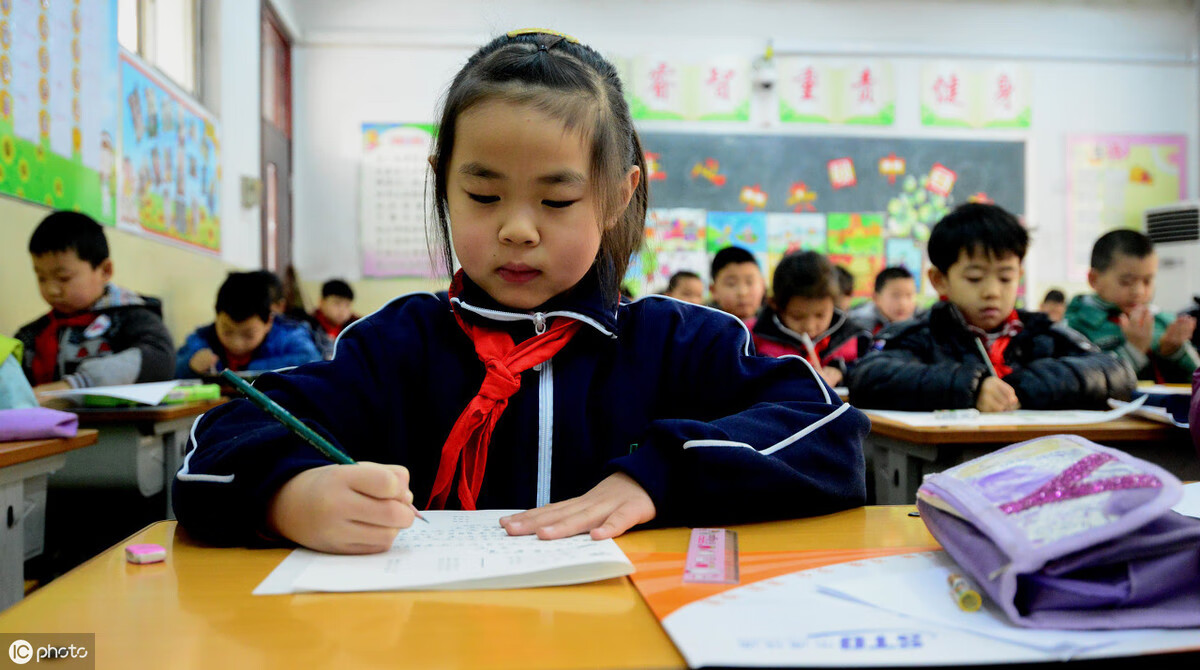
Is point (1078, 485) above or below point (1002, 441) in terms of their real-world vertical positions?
above

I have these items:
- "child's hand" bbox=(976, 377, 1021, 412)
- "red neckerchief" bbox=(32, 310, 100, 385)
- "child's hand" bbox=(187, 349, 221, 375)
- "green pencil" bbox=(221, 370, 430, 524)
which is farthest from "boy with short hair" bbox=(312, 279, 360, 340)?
"green pencil" bbox=(221, 370, 430, 524)

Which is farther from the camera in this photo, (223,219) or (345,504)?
(223,219)

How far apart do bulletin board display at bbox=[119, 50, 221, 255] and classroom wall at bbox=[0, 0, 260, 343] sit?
8cm

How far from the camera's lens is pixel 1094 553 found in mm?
484

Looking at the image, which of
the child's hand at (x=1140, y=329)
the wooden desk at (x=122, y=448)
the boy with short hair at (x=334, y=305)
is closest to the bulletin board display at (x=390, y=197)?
the boy with short hair at (x=334, y=305)

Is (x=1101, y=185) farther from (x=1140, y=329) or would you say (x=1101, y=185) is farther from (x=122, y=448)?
(x=122, y=448)

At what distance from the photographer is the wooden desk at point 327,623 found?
43cm

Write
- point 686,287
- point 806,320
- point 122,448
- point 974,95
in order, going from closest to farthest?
point 122,448, point 806,320, point 686,287, point 974,95

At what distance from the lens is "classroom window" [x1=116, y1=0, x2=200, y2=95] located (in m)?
3.14

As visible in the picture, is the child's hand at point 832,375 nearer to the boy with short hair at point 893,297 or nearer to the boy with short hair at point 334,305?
the boy with short hair at point 893,297

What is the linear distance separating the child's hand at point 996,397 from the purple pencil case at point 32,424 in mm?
1866

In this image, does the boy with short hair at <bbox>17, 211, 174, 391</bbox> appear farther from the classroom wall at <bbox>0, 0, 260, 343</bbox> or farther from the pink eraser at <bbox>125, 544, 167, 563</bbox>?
the pink eraser at <bbox>125, 544, 167, 563</bbox>

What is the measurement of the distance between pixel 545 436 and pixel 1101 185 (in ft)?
20.6

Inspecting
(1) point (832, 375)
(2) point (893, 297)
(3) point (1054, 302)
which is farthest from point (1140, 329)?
(3) point (1054, 302)
